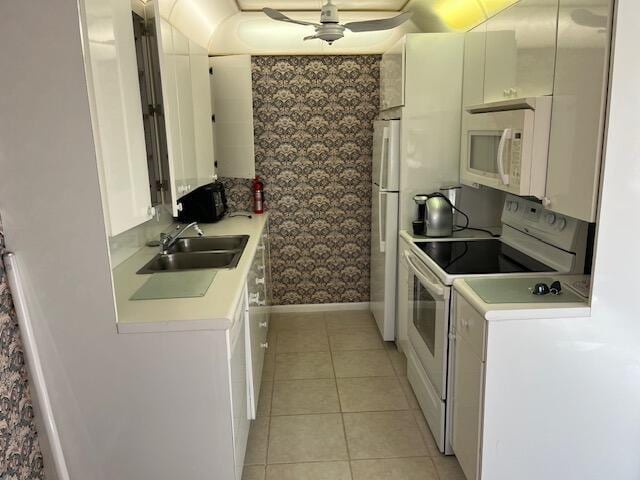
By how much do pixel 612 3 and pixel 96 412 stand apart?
228 cm

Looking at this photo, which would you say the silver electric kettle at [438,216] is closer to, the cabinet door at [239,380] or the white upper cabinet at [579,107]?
the white upper cabinet at [579,107]

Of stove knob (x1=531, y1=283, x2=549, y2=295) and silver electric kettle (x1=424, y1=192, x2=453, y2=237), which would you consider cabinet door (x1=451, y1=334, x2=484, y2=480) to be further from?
silver electric kettle (x1=424, y1=192, x2=453, y2=237)

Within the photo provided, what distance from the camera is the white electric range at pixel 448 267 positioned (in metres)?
2.29

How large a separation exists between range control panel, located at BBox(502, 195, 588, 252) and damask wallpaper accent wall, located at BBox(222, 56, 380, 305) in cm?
167

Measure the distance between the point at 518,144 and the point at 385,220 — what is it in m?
1.48

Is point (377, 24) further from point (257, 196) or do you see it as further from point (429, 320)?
point (257, 196)

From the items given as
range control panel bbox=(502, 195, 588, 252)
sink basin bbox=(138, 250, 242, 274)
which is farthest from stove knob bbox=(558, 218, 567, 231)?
sink basin bbox=(138, 250, 242, 274)

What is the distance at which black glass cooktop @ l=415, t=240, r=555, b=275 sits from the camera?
2.38 meters

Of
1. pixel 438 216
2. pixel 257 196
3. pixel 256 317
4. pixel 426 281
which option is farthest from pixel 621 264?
pixel 257 196

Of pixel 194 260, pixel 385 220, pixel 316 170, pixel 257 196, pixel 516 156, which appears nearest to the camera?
pixel 516 156

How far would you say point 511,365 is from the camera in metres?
1.91

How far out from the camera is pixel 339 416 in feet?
9.42

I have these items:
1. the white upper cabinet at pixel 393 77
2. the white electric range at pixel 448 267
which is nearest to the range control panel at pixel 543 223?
the white electric range at pixel 448 267

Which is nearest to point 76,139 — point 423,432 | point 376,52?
point 423,432
